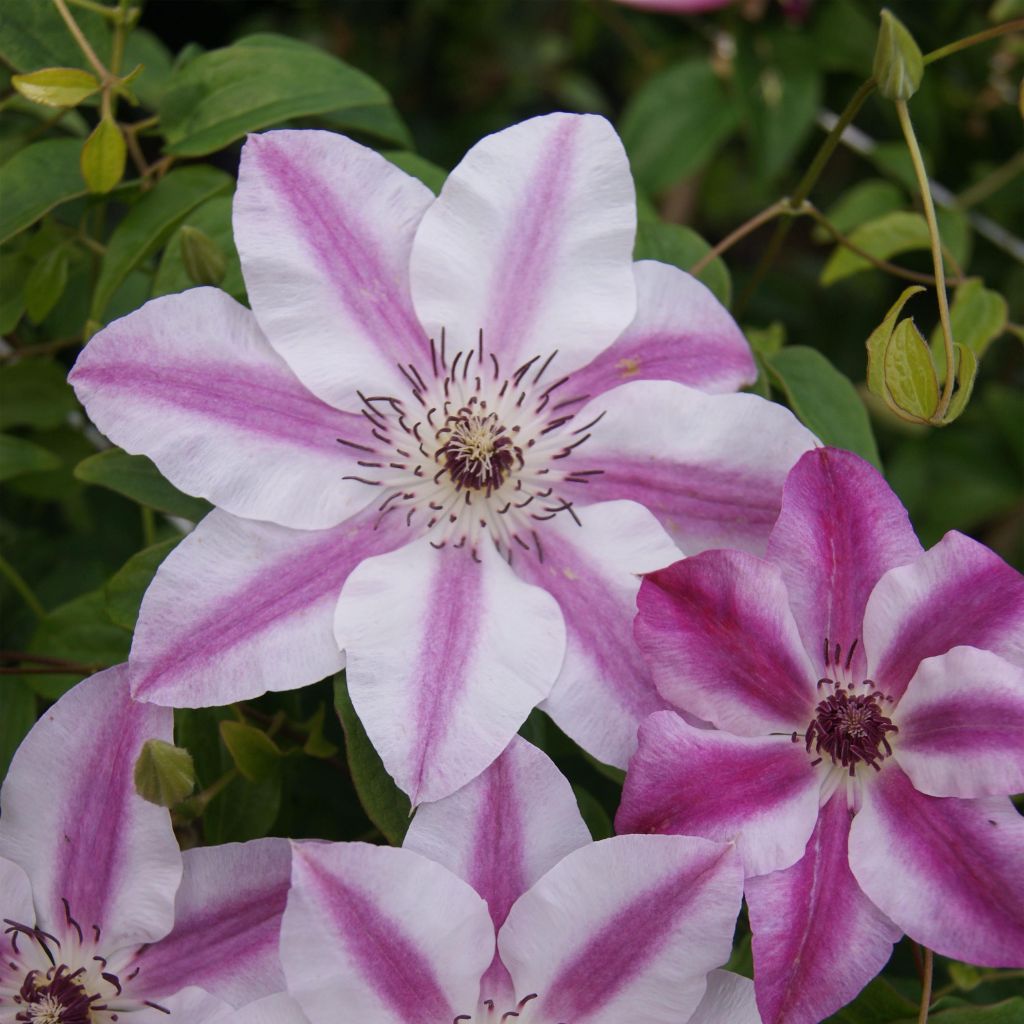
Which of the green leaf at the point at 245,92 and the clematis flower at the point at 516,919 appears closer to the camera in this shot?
the clematis flower at the point at 516,919

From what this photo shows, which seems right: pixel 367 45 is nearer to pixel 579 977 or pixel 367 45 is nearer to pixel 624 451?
pixel 624 451

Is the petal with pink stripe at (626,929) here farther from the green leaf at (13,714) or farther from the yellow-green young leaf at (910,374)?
the green leaf at (13,714)

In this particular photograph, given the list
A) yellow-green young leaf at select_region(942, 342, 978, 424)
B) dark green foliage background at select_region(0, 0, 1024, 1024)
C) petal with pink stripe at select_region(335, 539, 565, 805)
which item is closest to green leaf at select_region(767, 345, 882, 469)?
dark green foliage background at select_region(0, 0, 1024, 1024)

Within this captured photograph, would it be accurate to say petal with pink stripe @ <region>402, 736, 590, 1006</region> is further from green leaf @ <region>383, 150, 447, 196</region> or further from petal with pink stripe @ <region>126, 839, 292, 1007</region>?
green leaf @ <region>383, 150, 447, 196</region>

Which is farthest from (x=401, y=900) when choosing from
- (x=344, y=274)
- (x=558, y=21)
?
(x=558, y=21)

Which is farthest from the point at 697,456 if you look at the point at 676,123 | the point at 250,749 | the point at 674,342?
the point at 676,123

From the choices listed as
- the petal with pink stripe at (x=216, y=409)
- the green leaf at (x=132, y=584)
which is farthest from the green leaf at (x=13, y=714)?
the petal with pink stripe at (x=216, y=409)
